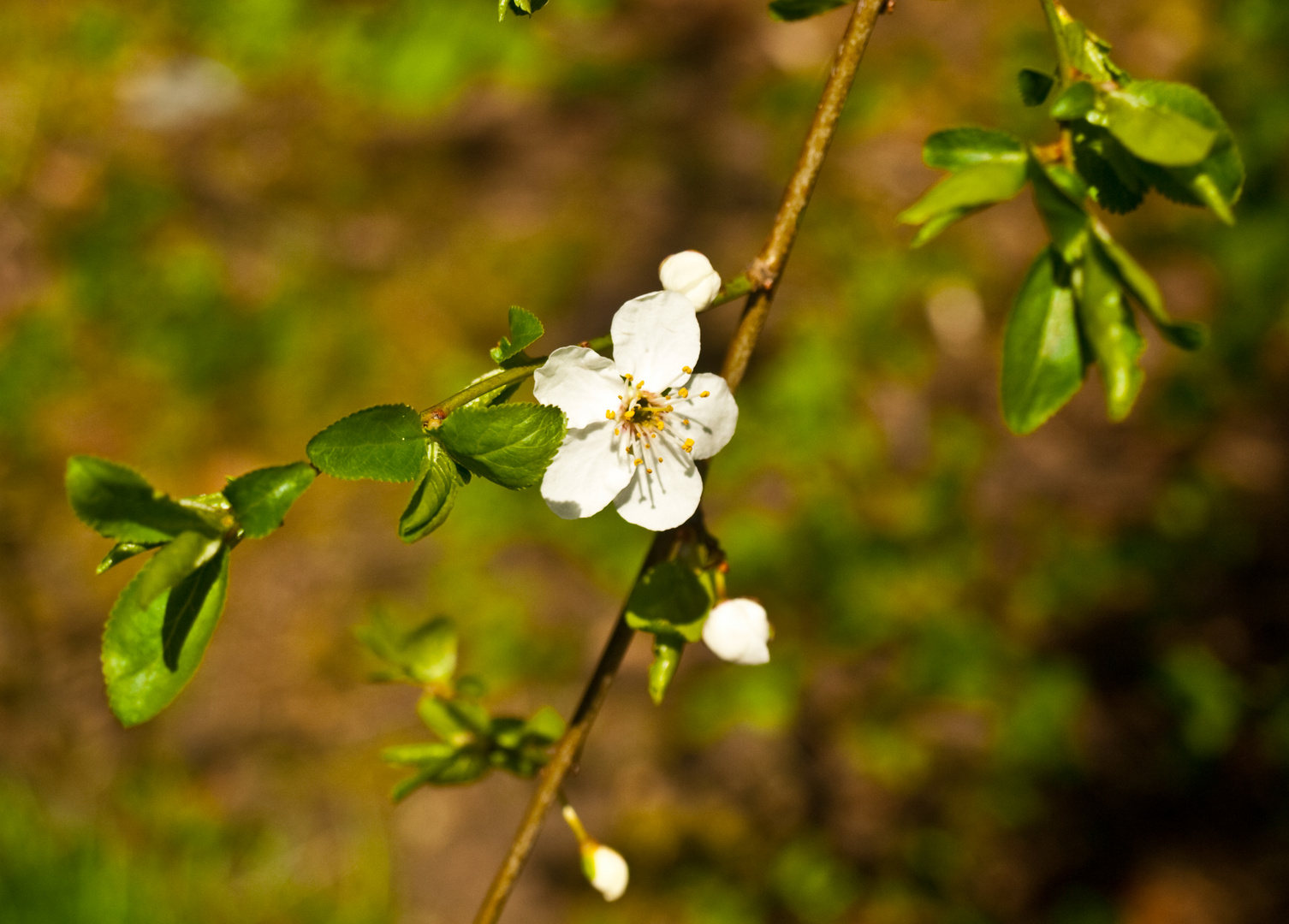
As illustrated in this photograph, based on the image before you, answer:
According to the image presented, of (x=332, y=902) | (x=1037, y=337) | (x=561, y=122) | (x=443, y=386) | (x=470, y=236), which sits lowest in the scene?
(x=332, y=902)

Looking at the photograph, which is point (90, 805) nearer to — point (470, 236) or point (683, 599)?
point (470, 236)

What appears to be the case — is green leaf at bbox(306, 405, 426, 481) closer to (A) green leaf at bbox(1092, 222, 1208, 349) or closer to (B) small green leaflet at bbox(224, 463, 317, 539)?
(B) small green leaflet at bbox(224, 463, 317, 539)

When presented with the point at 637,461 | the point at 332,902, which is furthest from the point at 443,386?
the point at 637,461

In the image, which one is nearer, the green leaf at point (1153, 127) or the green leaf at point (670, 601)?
the green leaf at point (1153, 127)

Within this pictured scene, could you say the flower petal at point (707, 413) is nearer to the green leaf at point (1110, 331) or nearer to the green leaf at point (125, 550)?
the green leaf at point (1110, 331)

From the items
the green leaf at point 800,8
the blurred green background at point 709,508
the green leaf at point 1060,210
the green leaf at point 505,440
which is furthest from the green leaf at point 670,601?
the blurred green background at point 709,508

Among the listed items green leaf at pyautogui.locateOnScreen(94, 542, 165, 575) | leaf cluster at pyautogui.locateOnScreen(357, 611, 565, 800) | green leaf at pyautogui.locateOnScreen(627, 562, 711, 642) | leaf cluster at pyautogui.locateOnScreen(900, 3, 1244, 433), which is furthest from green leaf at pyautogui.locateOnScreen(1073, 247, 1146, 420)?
green leaf at pyautogui.locateOnScreen(94, 542, 165, 575)

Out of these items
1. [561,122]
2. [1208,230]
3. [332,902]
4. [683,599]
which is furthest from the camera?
[561,122]

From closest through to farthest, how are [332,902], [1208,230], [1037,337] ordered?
[1037,337], [332,902], [1208,230]
